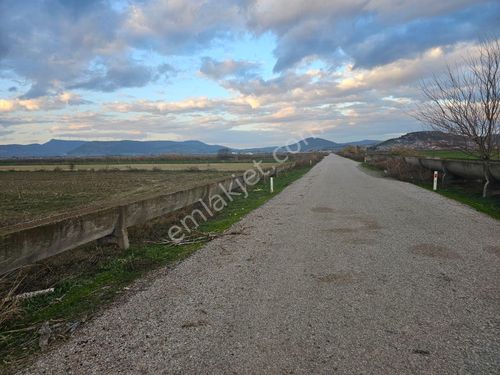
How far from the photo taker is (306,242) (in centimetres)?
765

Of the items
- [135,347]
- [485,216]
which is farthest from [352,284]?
[485,216]

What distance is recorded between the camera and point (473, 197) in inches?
593

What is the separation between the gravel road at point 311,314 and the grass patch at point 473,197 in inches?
175

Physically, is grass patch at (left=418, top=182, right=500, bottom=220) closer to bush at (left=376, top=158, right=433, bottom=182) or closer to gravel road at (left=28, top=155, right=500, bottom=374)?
bush at (left=376, top=158, right=433, bottom=182)

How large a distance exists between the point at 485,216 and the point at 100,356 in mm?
10590

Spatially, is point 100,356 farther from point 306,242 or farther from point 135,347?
point 306,242

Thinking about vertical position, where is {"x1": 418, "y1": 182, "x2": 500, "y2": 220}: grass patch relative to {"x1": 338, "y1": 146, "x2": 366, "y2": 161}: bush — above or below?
below

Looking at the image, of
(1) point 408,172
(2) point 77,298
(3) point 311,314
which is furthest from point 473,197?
(2) point 77,298

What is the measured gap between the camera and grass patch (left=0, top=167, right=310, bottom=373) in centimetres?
373

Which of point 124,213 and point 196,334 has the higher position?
point 124,213

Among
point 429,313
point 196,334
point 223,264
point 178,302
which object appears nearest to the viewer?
point 196,334

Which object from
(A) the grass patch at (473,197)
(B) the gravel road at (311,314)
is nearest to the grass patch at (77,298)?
(B) the gravel road at (311,314)

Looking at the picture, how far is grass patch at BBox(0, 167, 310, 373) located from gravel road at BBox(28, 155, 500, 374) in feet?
0.95

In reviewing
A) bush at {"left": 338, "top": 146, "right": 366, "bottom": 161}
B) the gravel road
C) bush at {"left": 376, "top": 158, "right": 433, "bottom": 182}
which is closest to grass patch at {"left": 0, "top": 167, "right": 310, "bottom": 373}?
A: the gravel road
